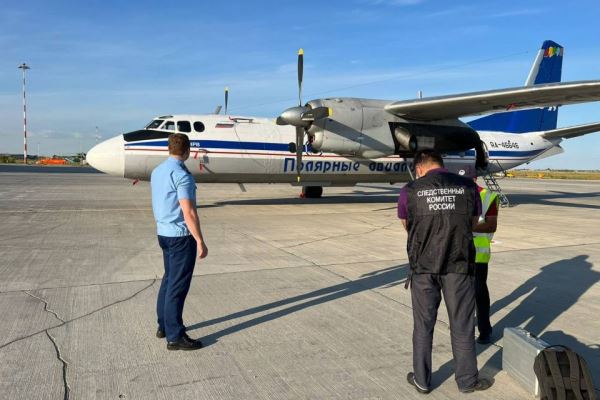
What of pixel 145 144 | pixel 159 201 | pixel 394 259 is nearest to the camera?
pixel 159 201

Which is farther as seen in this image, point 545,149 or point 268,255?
point 545,149

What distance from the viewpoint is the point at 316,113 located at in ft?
46.7

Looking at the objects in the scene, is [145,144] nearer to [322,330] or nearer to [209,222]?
[209,222]

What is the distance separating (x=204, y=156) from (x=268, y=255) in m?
8.11

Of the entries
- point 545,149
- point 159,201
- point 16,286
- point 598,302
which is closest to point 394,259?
point 598,302

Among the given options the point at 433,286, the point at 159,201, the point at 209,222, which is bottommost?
the point at 209,222

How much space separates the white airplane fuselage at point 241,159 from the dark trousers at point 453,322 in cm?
1142

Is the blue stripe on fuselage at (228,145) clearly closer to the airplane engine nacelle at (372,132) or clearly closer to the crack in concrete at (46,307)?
the airplane engine nacelle at (372,132)

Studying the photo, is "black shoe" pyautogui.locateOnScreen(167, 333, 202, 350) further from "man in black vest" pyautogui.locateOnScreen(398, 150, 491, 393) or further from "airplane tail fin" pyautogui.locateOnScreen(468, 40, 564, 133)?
"airplane tail fin" pyautogui.locateOnScreen(468, 40, 564, 133)

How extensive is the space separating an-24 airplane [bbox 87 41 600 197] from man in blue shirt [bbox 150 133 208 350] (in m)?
10.4

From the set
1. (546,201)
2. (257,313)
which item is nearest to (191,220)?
(257,313)

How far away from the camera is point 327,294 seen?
6020mm

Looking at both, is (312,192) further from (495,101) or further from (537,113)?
(537,113)

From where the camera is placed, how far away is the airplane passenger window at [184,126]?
15.6 metres
